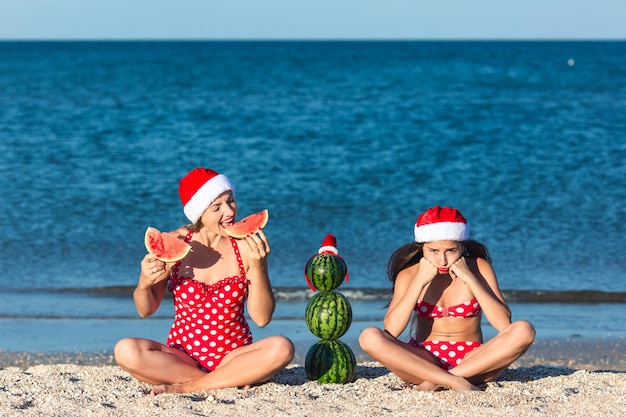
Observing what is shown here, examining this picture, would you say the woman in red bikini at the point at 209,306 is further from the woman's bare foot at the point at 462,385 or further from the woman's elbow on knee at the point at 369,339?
the woman's bare foot at the point at 462,385

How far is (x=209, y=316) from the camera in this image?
552 centimetres

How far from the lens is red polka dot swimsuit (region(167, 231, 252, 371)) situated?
5508 millimetres

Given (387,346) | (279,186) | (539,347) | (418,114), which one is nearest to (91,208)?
(279,186)

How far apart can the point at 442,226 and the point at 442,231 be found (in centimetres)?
3

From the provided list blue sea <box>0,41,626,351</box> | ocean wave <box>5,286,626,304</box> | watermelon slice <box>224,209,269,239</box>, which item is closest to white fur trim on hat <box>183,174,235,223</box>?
watermelon slice <box>224,209,269,239</box>

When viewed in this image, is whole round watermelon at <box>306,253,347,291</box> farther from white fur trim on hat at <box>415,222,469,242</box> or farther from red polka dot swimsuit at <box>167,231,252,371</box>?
white fur trim on hat at <box>415,222,469,242</box>

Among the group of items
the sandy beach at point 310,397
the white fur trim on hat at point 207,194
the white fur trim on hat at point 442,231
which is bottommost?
the sandy beach at point 310,397

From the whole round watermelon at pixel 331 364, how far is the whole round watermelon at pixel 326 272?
0.37m

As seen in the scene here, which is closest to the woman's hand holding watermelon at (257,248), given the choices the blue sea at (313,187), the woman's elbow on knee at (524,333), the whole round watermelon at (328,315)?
the whole round watermelon at (328,315)

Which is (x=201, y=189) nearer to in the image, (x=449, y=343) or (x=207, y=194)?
(x=207, y=194)

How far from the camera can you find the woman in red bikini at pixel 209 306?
5.35 meters

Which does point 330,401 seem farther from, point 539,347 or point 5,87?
point 5,87

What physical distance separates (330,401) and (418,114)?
70.0 feet

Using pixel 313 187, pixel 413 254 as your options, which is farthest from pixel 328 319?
pixel 313 187
